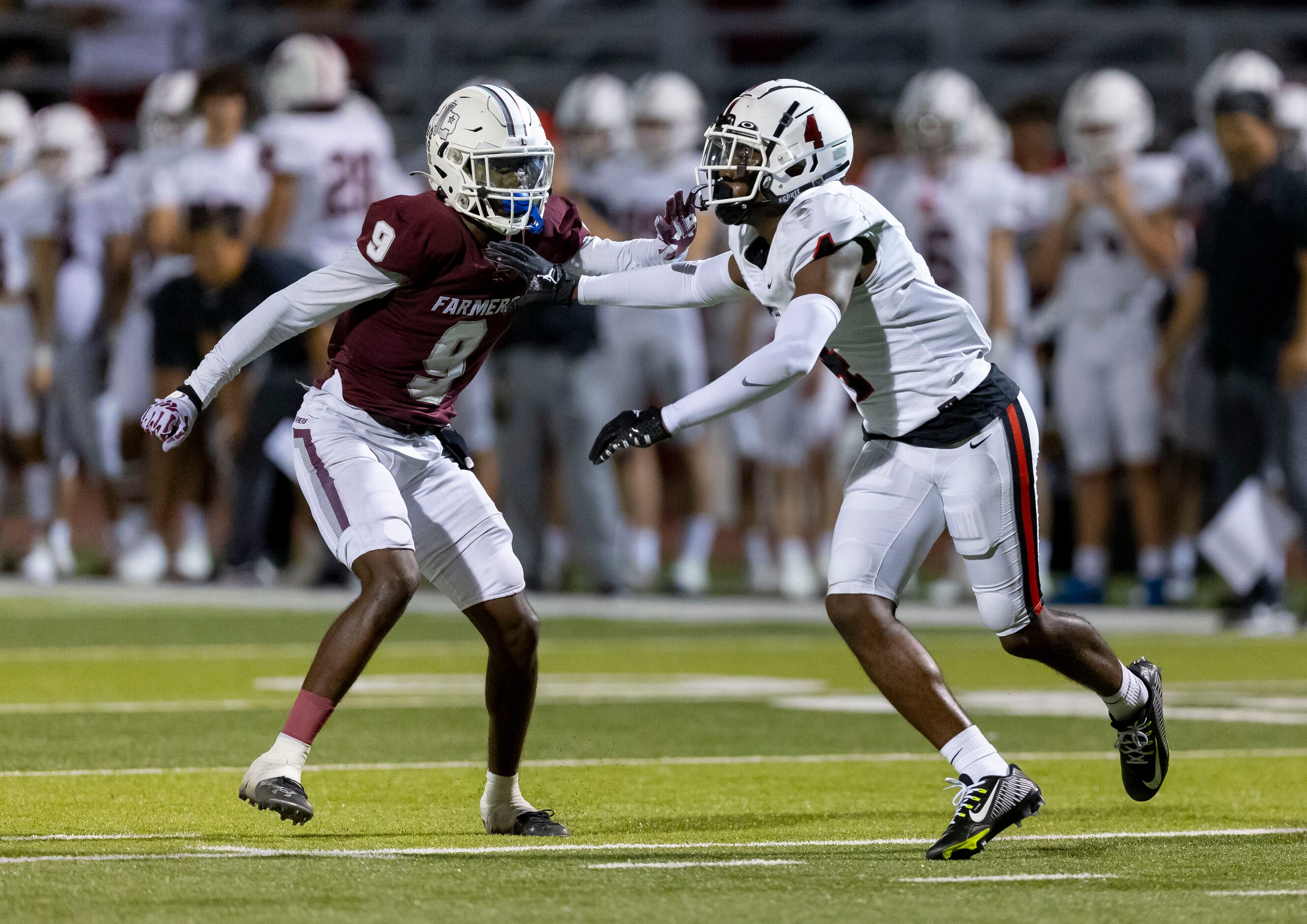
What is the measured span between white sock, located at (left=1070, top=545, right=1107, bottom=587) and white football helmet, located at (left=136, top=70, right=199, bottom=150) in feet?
16.6

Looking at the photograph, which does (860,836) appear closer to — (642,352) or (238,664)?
(238,664)

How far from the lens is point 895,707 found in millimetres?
5078

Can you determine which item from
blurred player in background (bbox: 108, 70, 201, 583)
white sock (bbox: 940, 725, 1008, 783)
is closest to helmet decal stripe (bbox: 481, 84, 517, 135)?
white sock (bbox: 940, 725, 1008, 783)

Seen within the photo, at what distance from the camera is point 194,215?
11.8 meters

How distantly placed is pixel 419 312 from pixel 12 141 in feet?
27.6

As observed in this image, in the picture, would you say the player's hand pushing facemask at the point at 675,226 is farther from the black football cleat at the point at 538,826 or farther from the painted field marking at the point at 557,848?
the painted field marking at the point at 557,848

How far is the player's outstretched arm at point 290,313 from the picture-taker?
5348 mm

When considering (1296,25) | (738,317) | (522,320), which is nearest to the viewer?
(522,320)

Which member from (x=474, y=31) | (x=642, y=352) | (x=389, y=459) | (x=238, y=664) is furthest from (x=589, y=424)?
(x=389, y=459)

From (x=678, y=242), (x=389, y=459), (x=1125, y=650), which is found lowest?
(x=1125, y=650)

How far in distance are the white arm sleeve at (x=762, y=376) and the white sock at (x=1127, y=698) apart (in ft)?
3.71

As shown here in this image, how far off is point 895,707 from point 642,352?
6.60m

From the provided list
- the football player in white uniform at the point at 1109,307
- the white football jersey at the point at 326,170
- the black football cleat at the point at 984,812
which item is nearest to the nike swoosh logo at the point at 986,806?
the black football cleat at the point at 984,812

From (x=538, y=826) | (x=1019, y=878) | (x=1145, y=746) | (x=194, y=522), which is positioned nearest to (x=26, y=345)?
(x=194, y=522)
